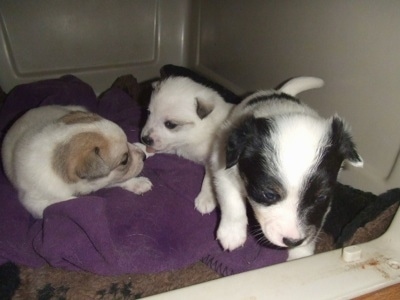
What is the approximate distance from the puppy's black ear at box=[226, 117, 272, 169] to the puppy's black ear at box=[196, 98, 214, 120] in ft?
3.33

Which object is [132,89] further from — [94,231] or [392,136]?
[392,136]

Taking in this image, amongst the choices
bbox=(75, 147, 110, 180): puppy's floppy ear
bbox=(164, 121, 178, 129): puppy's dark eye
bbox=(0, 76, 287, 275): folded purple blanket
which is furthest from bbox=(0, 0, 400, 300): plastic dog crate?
bbox=(75, 147, 110, 180): puppy's floppy ear

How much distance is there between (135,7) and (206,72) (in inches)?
37.7

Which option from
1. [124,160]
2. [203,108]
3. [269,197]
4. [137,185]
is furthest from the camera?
[203,108]

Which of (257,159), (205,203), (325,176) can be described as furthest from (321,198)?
(205,203)

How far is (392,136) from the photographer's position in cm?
221

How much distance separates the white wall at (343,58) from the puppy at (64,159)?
1375mm

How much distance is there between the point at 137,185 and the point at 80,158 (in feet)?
1.89

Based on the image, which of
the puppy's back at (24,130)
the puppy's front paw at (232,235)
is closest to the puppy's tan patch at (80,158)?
the puppy's back at (24,130)

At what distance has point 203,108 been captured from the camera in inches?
113

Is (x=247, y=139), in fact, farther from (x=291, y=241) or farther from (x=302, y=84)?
(x=302, y=84)

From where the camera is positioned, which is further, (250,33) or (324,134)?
(250,33)

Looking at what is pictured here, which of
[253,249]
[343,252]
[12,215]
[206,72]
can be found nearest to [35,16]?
[206,72]

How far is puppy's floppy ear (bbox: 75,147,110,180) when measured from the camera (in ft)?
7.34
